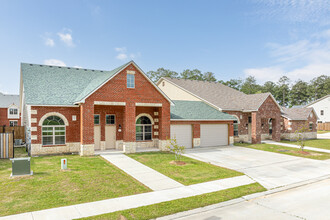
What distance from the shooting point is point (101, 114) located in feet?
62.6

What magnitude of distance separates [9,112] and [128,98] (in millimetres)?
42378

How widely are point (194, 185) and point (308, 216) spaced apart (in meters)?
4.56

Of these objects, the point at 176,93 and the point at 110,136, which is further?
the point at 176,93

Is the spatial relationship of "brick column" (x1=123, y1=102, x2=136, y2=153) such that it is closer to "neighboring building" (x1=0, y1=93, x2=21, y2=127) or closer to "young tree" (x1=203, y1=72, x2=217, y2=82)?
"neighboring building" (x1=0, y1=93, x2=21, y2=127)

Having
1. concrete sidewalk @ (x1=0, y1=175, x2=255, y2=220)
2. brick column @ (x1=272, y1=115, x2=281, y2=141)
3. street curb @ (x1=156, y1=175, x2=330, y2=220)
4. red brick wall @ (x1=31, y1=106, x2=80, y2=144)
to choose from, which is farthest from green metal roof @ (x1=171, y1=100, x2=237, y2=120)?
street curb @ (x1=156, y1=175, x2=330, y2=220)

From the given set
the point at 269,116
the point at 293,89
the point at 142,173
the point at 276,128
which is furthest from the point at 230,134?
the point at 293,89

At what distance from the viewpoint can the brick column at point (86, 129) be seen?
53.8 ft

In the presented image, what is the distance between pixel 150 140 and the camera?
2086cm

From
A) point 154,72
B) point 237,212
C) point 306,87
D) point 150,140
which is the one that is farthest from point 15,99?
point 306,87

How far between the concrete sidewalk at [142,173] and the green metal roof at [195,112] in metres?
7.00

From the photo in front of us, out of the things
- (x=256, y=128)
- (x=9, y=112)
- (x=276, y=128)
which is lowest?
(x=276, y=128)

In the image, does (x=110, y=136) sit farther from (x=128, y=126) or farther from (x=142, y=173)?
(x=142, y=173)

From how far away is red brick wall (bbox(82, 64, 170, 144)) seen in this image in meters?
16.7

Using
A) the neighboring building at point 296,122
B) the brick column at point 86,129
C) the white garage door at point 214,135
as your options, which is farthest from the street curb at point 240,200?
the neighboring building at point 296,122
